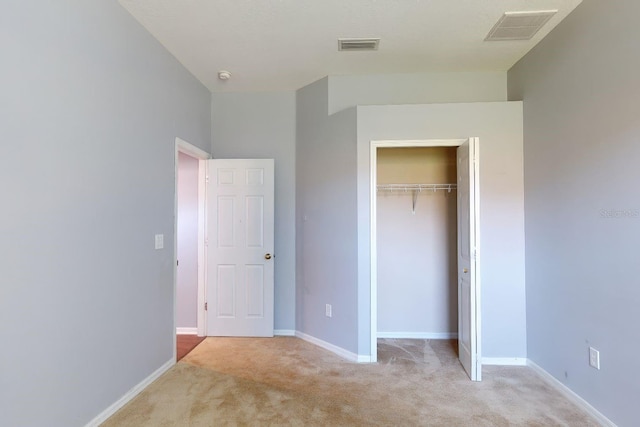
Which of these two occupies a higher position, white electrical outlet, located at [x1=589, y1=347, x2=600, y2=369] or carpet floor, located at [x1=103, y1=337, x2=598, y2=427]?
white electrical outlet, located at [x1=589, y1=347, x2=600, y2=369]

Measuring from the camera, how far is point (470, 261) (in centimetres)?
284

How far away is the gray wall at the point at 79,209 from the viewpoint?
5.52 ft

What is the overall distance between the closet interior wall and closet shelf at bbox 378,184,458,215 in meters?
0.03

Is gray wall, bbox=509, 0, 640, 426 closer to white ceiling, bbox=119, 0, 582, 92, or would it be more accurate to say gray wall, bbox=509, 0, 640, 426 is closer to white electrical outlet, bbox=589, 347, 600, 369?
white electrical outlet, bbox=589, 347, 600, 369

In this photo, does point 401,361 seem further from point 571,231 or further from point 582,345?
point 571,231

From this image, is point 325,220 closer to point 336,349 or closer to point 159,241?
point 336,349

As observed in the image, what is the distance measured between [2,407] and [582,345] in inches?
136

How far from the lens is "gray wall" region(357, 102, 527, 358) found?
3.16m

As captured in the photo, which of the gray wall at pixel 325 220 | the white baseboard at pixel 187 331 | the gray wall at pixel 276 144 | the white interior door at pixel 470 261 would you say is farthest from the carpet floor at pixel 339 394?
the gray wall at pixel 276 144

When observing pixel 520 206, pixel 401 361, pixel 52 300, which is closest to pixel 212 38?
pixel 52 300

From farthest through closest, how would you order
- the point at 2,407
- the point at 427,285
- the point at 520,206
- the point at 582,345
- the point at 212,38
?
the point at 427,285, the point at 520,206, the point at 212,38, the point at 582,345, the point at 2,407

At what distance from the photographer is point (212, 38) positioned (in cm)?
290

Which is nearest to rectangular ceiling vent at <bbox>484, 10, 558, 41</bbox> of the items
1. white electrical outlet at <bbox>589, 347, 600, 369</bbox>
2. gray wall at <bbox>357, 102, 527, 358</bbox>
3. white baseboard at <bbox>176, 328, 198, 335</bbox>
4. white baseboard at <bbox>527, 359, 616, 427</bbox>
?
gray wall at <bbox>357, 102, 527, 358</bbox>

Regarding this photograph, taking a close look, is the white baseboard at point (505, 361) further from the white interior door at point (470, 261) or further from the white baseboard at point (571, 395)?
the white interior door at point (470, 261)
